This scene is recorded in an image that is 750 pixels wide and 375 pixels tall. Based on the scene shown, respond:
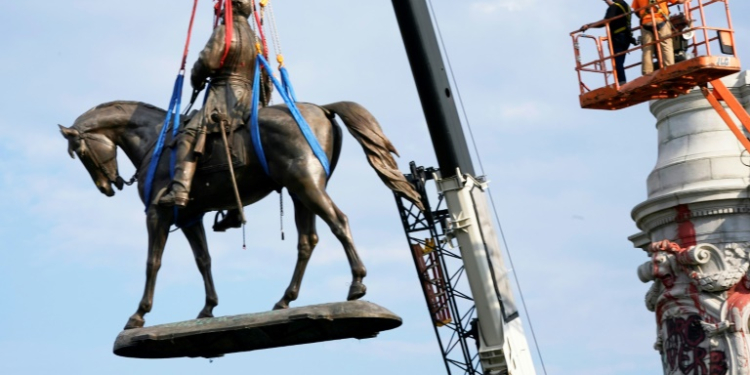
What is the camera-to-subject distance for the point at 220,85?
20422mm

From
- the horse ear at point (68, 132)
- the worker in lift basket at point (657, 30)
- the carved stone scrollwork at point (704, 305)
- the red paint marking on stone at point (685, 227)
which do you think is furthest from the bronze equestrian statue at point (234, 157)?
the red paint marking on stone at point (685, 227)

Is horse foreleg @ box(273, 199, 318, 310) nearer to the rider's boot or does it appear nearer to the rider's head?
the rider's boot

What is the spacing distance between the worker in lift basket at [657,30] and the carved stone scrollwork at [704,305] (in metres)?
3.82

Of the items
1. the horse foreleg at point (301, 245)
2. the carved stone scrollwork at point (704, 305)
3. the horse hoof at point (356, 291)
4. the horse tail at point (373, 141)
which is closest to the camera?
the horse hoof at point (356, 291)

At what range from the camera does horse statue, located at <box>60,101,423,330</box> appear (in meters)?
19.5

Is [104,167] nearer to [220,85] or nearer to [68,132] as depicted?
[68,132]

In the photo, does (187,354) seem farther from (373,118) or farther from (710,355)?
(710,355)

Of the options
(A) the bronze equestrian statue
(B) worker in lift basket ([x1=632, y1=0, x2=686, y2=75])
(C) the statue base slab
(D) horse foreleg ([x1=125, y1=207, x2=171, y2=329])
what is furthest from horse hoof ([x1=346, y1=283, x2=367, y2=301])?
(B) worker in lift basket ([x1=632, y1=0, x2=686, y2=75])

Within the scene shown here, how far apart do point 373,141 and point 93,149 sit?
3.58 metres

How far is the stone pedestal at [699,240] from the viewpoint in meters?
28.8

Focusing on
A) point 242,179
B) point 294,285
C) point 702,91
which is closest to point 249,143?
point 242,179

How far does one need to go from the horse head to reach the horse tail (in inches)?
117

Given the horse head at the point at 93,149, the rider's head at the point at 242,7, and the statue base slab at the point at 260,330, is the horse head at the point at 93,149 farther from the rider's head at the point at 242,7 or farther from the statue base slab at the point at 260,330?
the statue base slab at the point at 260,330

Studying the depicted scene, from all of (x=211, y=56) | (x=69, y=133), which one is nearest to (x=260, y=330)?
(x=211, y=56)
